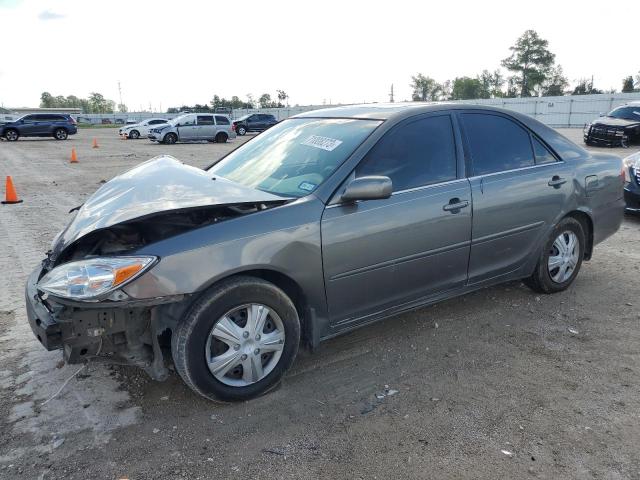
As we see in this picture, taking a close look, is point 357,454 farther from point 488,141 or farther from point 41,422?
point 488,141

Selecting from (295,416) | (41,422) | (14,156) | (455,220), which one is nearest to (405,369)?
(295,416)

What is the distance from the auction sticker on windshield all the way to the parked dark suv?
32.1m

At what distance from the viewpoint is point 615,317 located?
4219 mm

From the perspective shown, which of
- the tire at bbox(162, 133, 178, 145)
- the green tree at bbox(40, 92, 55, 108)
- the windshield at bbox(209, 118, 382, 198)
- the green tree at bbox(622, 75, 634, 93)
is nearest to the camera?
the windshield at bbox(209, 118, 382, 198)

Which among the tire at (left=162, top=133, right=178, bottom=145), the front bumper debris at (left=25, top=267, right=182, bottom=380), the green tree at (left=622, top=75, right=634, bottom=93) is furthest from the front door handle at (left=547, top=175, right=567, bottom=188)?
the green tree at (left=622, top=75, right=634, bottom=93)

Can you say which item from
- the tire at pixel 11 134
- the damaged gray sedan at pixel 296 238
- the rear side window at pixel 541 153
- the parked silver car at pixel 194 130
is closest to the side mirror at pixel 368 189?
the damaged gray sedan at pixel 296 238

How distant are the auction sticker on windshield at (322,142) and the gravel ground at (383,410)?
56.9 inches

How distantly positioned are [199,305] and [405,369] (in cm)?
149

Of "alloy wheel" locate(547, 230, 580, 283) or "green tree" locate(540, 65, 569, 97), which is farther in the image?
"green tree" locate(540, 65, 569, 97)

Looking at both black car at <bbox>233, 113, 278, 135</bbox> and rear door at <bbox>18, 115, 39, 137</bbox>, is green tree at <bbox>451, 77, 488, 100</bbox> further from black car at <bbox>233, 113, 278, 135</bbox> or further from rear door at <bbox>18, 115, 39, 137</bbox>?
rear door at <bbox>18, 115, 39, 137</bbox>

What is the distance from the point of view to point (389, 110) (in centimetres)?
382

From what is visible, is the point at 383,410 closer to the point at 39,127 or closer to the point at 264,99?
the point at 39,127

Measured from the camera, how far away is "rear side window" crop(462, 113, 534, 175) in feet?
12.9

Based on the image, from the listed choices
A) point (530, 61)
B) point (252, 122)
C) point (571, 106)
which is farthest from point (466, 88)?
point (252, 122)
